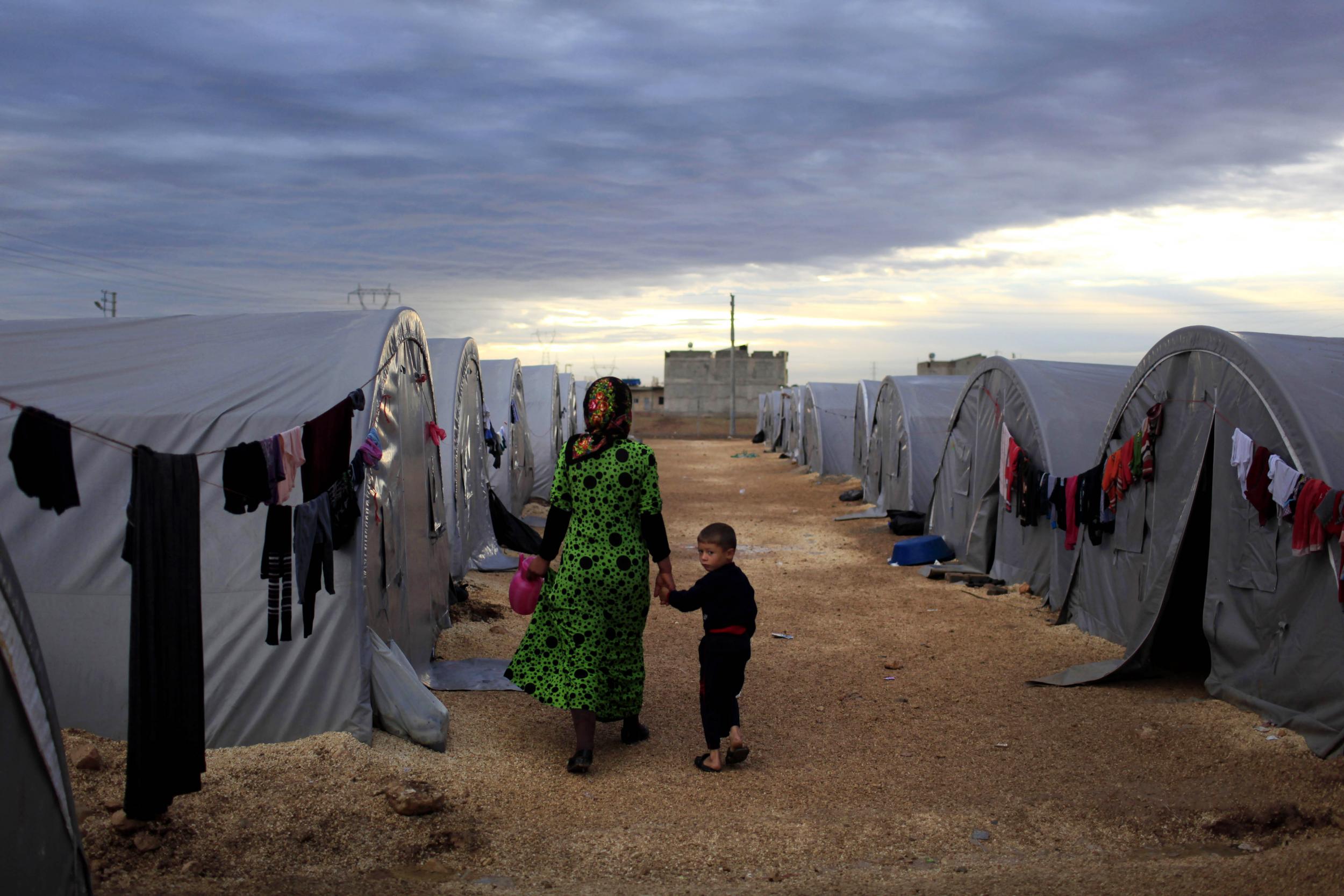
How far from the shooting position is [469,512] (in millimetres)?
11617

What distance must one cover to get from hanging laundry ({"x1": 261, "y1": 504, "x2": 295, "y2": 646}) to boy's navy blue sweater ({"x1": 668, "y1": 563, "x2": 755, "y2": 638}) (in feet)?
6.46

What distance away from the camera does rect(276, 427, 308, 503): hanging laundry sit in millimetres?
4859

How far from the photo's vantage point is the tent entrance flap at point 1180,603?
695 cm

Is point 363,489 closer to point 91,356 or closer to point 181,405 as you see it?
point 181,405

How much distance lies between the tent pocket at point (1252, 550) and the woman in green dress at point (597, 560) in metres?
3.80

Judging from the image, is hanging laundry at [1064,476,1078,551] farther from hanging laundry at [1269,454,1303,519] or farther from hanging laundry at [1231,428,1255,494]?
hanging laundry at [1269,454,1303,519]

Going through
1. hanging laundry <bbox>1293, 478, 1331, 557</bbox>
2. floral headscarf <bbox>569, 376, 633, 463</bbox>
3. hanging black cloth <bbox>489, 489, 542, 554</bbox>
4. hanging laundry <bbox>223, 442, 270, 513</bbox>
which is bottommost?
hanging black cloth <bbox>489, 489, 542, 554</bbox>

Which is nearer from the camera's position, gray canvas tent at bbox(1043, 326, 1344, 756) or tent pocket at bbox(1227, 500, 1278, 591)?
gray canvas tent at bbox(1043, 326, 1344, 756)

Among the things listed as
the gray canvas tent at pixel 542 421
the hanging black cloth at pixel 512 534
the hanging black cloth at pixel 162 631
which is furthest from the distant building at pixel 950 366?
the hanging black cloth at pixel 162 631

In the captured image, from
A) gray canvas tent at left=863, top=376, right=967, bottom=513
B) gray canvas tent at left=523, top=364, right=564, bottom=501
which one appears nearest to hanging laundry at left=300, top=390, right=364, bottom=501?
gray canvas tent at left=863, top=376, right=967, bottom=513

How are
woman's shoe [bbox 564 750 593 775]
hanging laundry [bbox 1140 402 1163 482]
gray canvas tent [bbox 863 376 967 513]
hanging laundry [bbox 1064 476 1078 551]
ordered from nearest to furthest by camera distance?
woman's shoe [bbox 564 750 593 775]
hanging laundry [bbox 1140 402 1163 482]
hanging laundry [bbox 1064 476 1078 551]
gray canvas tent [bbox 863 376 967 513]

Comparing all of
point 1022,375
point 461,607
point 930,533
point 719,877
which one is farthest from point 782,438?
point 719,877

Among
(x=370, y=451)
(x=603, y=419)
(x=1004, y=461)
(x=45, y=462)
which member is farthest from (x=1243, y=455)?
(x=45, y=462)

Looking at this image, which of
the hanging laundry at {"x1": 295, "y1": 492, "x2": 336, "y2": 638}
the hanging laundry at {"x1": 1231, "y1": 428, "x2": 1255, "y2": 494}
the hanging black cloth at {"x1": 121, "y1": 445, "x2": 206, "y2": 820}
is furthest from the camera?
the hanging laundry at {"x1": 1231, "y1": 428, "x2": 1255, "y2": 494}
